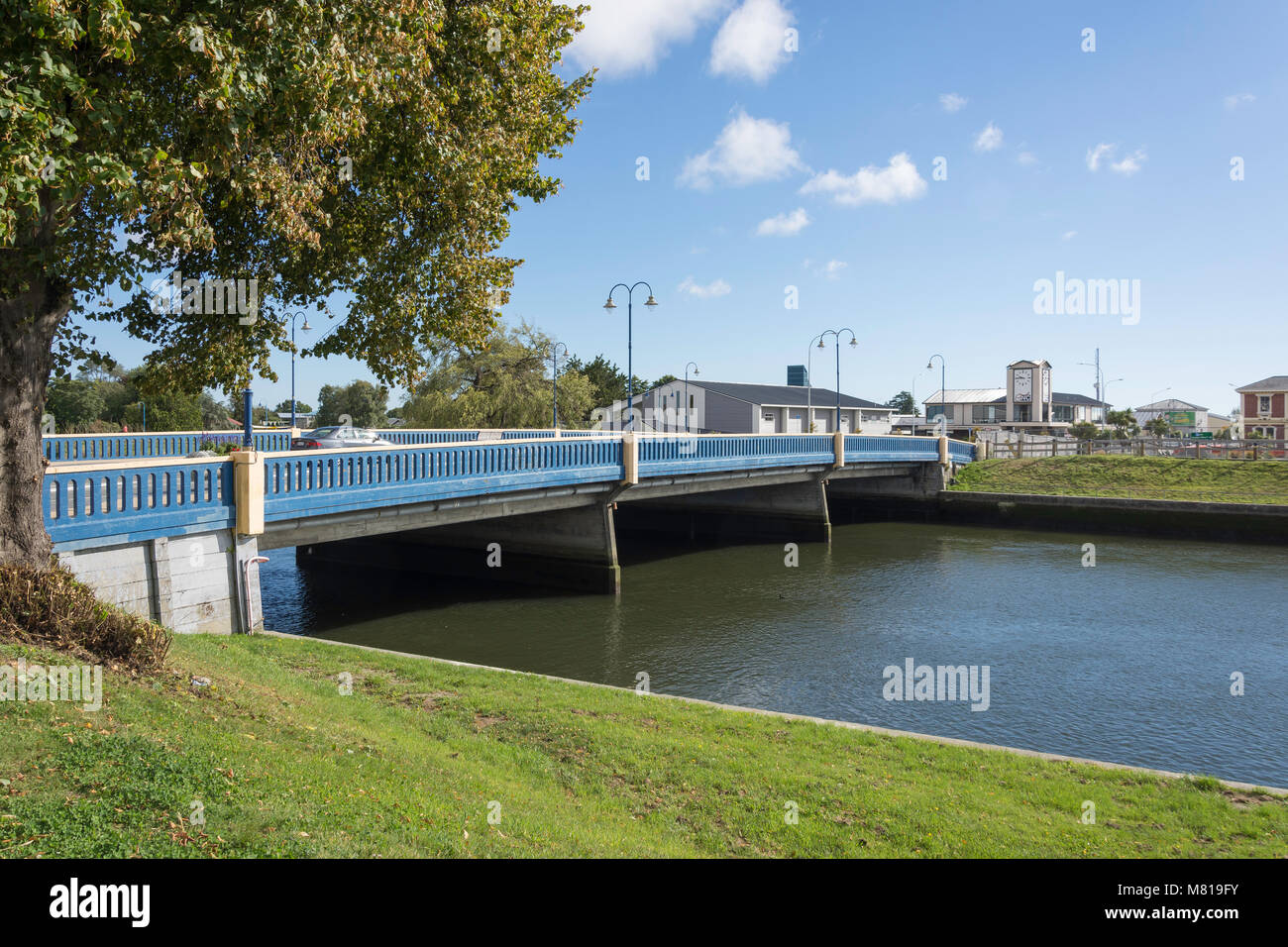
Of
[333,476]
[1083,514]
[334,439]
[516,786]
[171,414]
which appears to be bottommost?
[1083,514]

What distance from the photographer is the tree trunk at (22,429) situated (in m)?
10.3

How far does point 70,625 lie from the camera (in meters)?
8.96

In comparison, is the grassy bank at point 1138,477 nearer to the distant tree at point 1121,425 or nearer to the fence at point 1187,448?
the fence at point 1187,448

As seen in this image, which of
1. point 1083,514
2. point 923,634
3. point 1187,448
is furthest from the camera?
point 1187,448

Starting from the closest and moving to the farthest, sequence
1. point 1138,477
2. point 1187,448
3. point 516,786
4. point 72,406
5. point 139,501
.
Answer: point 516,786, point 139,501, point 1138,477, point 1187,448, point 72,406

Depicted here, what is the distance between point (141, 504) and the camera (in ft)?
43.3

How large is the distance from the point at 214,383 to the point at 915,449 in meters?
36.0

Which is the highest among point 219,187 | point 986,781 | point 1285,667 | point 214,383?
point 219,187
